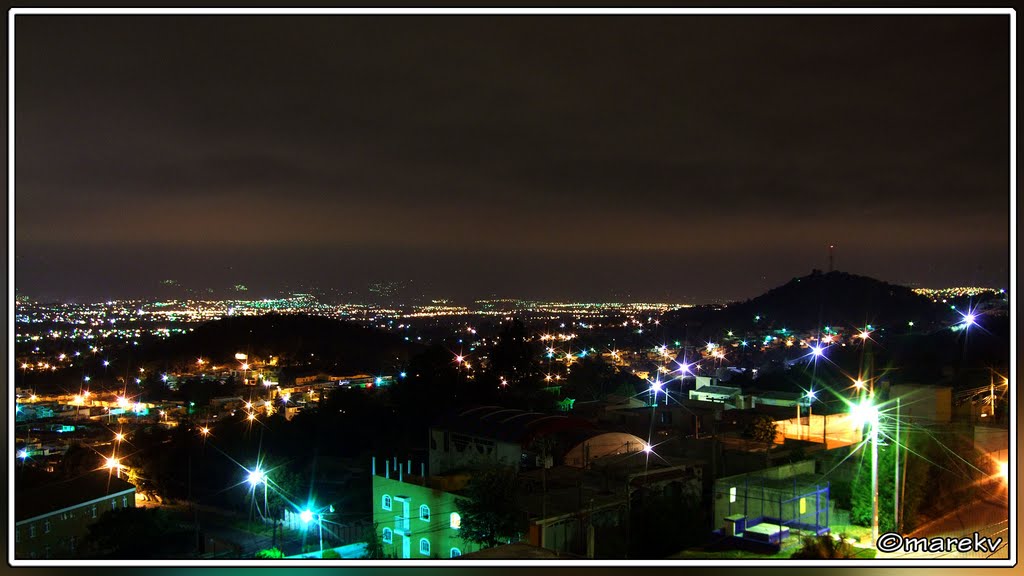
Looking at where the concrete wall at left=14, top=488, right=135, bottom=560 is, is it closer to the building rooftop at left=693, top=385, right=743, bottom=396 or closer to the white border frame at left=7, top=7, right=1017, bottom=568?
the white border frame at left=7, top=7, right=1017, bottom=568

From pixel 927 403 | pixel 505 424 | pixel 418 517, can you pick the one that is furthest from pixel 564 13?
pixel 505 424

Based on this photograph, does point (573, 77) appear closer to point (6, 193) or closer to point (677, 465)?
point (6, 193)

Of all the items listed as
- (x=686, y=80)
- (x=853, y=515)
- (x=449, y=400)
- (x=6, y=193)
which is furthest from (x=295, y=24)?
(x=449, y=400)

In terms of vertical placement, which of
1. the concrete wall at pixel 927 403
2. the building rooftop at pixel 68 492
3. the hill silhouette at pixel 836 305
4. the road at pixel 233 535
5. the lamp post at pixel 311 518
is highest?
the hill silhouette at pixel 836 305

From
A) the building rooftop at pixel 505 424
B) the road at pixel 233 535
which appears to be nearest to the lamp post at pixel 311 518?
the road at pixel 233 535

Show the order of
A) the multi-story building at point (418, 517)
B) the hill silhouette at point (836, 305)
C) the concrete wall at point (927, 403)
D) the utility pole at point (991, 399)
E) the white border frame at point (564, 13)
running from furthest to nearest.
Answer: the hill silhouette at point (836, 305) < the concrete wall at point (927, 403) < the utility pole at point (991, 399) < the multi-story building at point (418, 517) < the white border frame at point (564, 13)

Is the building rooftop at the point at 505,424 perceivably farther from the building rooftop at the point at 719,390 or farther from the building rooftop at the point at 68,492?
the building rooftop at the point at 719,390

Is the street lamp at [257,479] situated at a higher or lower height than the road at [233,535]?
higher
